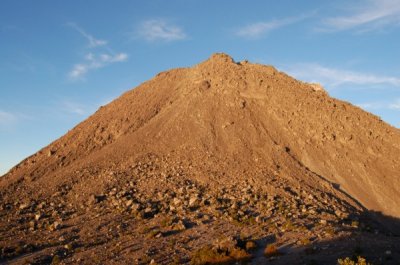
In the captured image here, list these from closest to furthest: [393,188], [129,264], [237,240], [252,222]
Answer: [129,264] < [237,240] < [252,222] < [393,188]

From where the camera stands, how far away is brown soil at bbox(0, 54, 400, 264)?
25828 mm

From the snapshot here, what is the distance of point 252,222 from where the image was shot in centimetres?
2933

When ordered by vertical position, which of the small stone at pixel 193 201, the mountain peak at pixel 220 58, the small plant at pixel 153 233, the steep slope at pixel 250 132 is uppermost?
the mountain peak at pixel 220 58

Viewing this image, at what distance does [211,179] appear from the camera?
123 ft

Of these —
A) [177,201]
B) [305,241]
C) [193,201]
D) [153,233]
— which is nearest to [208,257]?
[153,233]

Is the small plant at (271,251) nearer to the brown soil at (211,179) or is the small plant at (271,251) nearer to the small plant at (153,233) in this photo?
the brown soil at (211,179)

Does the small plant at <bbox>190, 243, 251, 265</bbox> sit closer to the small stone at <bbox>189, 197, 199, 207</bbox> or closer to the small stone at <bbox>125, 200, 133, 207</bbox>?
the small stone at <bbox>189, 197, 199, 207</bbox>

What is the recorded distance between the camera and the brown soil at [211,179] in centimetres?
2583

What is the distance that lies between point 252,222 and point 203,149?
1414 cm

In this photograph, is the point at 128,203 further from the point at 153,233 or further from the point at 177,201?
the point at 153,233

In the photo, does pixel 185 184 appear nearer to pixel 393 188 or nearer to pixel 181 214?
pixel 181 214

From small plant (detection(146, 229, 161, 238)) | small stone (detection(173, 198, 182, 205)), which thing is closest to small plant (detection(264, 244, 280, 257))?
small plant (detection(146, 229, 161, 238))

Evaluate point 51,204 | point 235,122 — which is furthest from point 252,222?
point 235,122

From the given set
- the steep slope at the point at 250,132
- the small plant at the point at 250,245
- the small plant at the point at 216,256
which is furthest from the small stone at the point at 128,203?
the small plant at the point at 250,245
